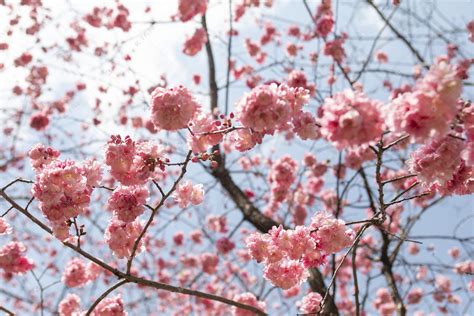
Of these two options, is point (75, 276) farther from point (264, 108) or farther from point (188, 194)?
point (264, 108)

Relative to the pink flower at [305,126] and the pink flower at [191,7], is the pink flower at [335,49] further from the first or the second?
the pink flower at [305,126]

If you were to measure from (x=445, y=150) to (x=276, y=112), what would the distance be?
0.72 m

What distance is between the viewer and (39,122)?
7109 mm

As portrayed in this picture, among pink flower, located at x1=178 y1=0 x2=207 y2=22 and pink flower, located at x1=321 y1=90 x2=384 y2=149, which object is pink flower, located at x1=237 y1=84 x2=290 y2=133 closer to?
pink flower, located at x1=321 y1=90 x2=384 y2=149

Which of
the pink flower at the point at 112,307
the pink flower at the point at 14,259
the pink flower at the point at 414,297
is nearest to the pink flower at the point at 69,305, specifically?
the pink flower at the point at 14,259

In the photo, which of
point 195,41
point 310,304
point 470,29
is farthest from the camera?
point 195,41

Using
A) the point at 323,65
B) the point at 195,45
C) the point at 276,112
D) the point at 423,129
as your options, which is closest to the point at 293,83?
the point at 323,65

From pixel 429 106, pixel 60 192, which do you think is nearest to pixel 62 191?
pixel 60 192

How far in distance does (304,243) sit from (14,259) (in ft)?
8.04

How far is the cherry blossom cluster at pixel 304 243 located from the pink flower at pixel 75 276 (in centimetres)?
239

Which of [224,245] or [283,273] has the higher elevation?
[224,245]

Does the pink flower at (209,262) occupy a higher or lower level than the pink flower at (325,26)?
lower

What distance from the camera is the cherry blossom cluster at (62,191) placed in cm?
245

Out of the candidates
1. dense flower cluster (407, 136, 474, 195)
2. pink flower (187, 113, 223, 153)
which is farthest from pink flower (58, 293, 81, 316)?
dense flower cluster (407, 136, 474, 195)
